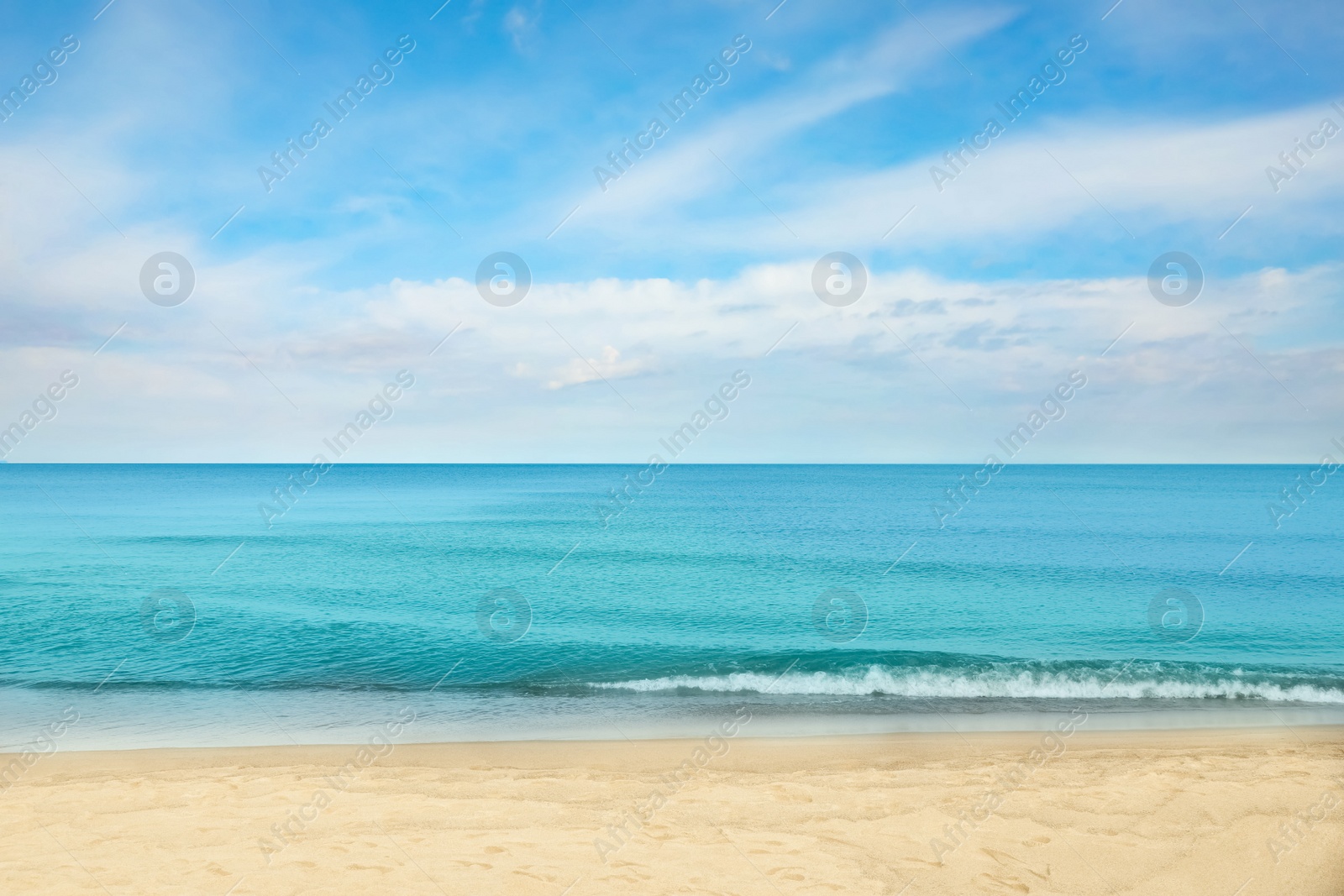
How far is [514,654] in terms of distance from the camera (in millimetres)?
16797

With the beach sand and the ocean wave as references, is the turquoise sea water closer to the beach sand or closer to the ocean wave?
the ocean wave

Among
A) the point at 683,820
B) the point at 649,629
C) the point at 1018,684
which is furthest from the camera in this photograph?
the point at 649,629

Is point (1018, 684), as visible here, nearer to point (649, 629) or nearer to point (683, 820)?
point (649, 629)

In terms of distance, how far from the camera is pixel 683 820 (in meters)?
8.41

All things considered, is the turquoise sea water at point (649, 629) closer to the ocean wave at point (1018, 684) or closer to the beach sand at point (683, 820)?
the ocean wave at point (1018, 684)

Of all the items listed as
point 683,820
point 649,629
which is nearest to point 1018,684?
point 649,629

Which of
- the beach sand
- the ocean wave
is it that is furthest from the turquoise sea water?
the beach sand

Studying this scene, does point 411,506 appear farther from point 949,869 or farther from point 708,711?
point 949,869

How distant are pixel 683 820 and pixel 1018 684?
9525mm

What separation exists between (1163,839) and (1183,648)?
37.6 ft

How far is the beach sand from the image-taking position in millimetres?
7137

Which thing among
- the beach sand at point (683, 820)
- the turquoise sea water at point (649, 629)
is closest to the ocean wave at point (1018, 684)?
the turquoise sea water at point (649, 629)

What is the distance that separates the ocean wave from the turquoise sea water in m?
0.05

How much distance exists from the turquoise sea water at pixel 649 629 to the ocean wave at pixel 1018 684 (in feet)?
0.18
